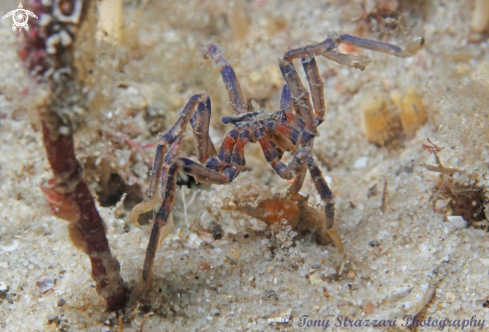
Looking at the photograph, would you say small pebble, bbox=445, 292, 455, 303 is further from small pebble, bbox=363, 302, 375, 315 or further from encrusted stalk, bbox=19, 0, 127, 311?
encrusted stalk, bbox=19, 0, 127, 311

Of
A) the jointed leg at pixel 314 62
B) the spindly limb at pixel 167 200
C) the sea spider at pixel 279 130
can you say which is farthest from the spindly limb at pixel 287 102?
the spindly limb at pixel 167 200

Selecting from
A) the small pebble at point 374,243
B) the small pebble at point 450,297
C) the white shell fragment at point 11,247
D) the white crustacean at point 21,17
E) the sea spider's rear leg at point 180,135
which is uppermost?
the white crustacean at point 21,17

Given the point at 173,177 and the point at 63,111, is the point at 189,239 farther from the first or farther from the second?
the point at 63,111

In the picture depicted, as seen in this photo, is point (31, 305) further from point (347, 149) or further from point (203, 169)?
point (347, 149)

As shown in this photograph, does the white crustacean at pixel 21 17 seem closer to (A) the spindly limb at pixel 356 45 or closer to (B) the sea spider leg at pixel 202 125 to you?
(B) the sea spider leg at pixel 202 125

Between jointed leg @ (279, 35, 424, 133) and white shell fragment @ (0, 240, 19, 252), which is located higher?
jointed leg @ (279, 35, 424, 133)

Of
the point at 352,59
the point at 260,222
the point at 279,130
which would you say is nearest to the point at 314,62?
the point at 352,59

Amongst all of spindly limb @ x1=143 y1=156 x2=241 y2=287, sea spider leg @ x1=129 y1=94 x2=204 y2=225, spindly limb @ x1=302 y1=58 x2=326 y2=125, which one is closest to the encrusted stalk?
spindly limb @ x1=143 y1=156 x2=241 y2=287
